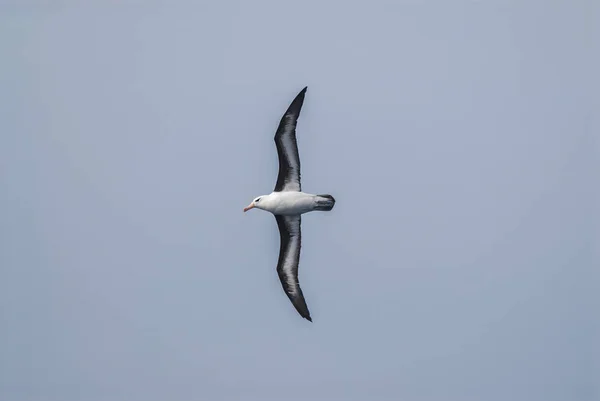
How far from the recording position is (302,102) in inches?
1725

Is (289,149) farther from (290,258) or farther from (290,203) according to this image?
(290,258)

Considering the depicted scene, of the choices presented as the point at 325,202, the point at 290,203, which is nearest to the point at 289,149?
the point at 290,203

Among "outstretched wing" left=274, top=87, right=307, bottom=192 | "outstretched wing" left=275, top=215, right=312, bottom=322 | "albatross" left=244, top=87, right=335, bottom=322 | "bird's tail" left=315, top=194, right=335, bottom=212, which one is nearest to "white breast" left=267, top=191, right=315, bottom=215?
"albatross" left=244, top=87, right=335, bottom=322

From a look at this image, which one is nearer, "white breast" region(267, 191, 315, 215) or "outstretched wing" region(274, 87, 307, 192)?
"outstretched wing" region(274, 87, 307, 192)

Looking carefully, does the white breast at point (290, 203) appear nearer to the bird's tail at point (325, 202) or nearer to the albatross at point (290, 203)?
the albatross at point (290, 203)

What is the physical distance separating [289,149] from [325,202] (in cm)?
219

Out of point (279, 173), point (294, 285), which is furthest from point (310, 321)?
point (279, 173)

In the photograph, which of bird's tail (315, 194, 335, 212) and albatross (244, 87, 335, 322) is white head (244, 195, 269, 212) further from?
bird's tail (315, 194, 335, 212)

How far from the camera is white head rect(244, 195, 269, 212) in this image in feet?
148

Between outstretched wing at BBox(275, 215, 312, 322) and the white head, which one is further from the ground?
the white head

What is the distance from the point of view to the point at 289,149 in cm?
4422

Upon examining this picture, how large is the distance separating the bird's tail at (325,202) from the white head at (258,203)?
82.4 inches

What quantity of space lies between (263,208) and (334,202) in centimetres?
282

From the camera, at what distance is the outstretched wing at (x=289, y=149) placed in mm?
43844
